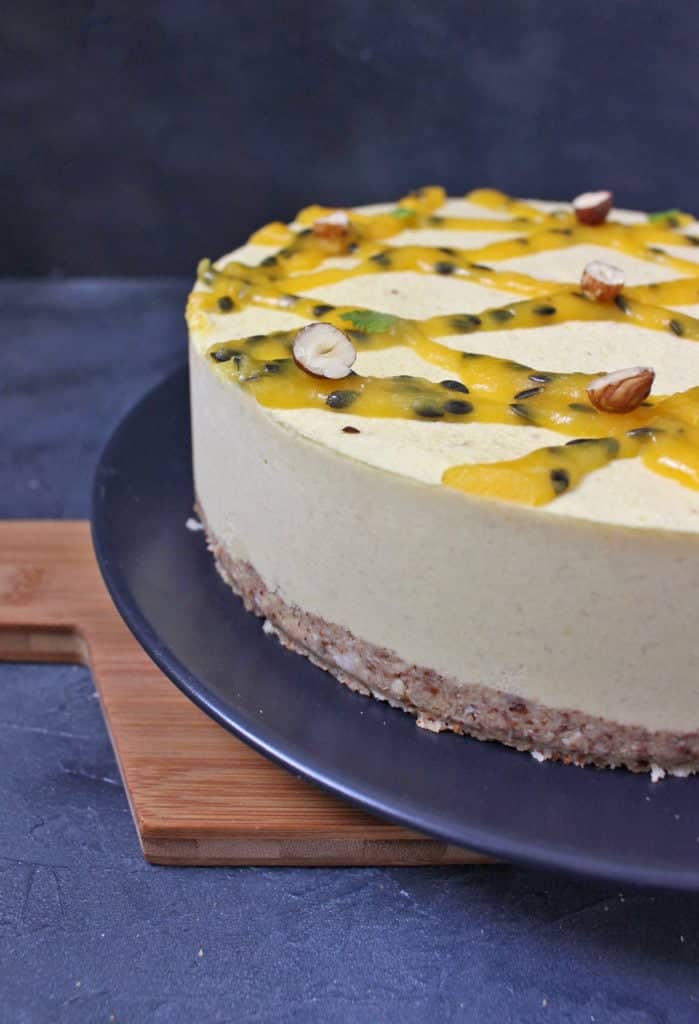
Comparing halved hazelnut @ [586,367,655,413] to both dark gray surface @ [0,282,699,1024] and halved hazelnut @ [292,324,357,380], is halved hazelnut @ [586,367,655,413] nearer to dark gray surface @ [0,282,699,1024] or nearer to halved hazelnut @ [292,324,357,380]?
halved hazelnut @ [292,324,357,380]

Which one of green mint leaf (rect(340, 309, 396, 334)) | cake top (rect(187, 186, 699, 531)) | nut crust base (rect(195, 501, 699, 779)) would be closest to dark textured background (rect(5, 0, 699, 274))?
cake top (rect(187, 186, 699, 531))

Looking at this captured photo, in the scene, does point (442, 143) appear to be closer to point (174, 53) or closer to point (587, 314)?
point (174, 53)

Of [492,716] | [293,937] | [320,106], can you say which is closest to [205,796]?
[293,937]

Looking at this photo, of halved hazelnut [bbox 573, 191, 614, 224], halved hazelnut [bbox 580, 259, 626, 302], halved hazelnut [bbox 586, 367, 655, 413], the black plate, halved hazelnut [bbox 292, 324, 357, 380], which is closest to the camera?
the black plate

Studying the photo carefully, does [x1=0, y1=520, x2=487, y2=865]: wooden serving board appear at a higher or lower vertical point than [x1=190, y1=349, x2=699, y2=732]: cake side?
lower

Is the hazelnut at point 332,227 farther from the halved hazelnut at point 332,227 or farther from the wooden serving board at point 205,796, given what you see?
the wooden serving board at point 205,796

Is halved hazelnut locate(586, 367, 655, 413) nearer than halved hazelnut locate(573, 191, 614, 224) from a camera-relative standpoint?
Yes

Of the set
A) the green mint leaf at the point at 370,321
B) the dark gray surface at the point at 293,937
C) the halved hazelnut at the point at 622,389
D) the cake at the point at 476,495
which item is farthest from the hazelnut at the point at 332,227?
the dark gray surface at the point at 293,937
